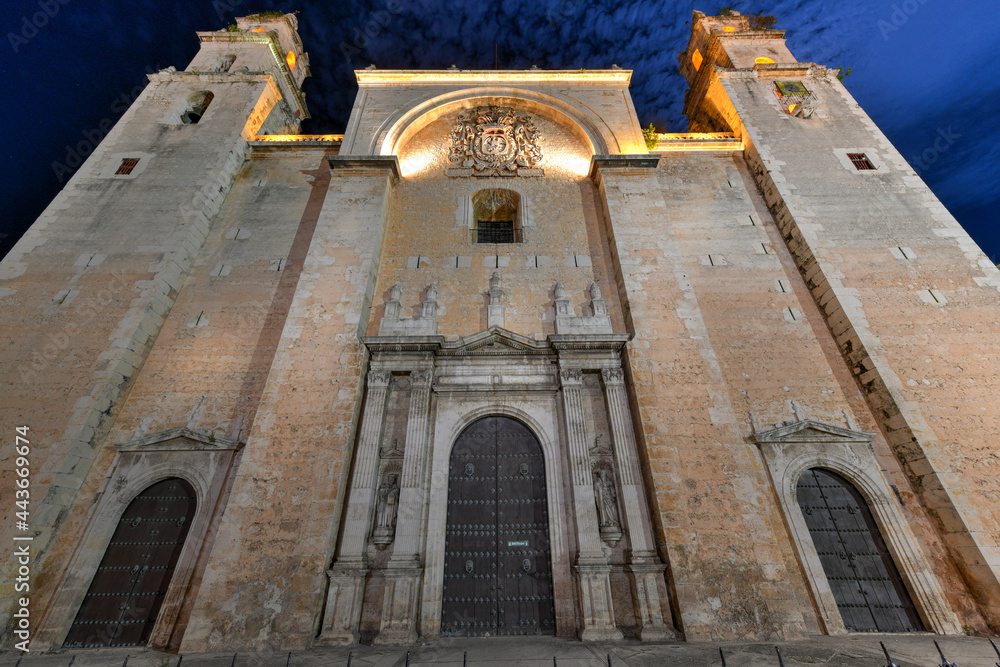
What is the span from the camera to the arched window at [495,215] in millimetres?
11947

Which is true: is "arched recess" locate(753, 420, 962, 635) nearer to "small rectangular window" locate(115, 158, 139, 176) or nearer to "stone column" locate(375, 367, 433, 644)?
"stone column" locate(375, 367, 433, 644)

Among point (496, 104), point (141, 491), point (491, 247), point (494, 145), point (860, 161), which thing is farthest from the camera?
point (496, 104)

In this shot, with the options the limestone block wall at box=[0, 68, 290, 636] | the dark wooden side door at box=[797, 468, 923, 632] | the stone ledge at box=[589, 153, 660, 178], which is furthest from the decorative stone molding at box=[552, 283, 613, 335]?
the limestone block wall at box=[0, 68, 290, 636]

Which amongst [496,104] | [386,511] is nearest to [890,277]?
[496,104]

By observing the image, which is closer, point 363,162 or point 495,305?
point 495,305

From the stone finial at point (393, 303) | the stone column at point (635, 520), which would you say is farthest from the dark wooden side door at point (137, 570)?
the stone column at point (635, 520)

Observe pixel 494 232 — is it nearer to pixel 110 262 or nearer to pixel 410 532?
pixel 410 532

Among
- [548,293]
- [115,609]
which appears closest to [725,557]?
[548,293]

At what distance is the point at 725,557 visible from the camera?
271 inches

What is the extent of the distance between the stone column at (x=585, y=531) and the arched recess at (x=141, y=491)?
21.1 ft

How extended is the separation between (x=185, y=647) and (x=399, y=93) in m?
14.5

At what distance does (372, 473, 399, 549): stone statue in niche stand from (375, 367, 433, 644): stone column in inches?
6.8

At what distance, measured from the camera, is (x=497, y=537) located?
7758mm

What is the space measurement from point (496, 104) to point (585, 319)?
8.65m
